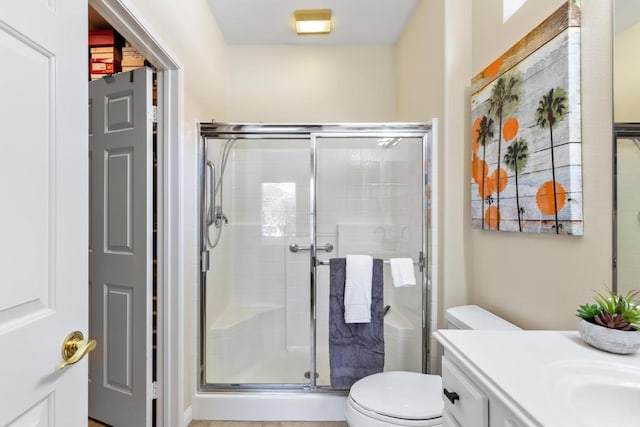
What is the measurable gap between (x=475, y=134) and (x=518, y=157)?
37cm

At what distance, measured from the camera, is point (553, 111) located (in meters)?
1.16

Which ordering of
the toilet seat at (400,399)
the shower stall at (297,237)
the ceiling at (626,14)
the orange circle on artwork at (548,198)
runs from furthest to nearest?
the shower stall at (297,237) → the toilet seat at (400,399) → the orange circle on artwork at (548,198) → the ceiling at (626,14)

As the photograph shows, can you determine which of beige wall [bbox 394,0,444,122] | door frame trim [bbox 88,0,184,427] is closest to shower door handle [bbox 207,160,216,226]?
door frame trim [bbox 88,0,184,427]

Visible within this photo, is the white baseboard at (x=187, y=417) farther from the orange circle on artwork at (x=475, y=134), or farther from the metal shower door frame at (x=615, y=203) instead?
the orange circle on artwork at (x=475, y=134)

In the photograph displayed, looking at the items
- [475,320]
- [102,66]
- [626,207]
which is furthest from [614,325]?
[102,66]

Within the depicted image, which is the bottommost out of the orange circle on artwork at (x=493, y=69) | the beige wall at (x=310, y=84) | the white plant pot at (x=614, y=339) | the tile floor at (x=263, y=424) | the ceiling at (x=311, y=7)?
the tile floor at (x=263, y=424)

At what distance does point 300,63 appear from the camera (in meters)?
2.84

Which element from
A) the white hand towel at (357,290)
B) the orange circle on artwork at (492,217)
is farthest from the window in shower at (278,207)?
the orange circle on artwork at (492,217)

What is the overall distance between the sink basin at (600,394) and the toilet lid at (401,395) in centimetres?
75

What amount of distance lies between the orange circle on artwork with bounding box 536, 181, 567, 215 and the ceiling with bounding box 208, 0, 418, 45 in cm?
177

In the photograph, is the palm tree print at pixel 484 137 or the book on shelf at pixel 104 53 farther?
the book on shelf at pixel 104 53

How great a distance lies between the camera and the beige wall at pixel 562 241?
3.28 ft

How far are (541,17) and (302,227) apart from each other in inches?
71.1
